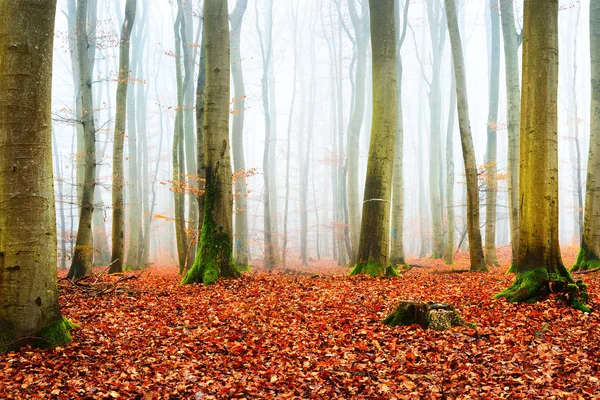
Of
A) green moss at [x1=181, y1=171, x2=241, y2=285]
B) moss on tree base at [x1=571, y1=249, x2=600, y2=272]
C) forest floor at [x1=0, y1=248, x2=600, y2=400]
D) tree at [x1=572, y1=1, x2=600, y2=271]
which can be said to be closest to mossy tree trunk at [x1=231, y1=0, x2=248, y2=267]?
green moss at [x1=181, y1=171, x2=241, y2=285]

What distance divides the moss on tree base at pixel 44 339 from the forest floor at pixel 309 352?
0.39ft

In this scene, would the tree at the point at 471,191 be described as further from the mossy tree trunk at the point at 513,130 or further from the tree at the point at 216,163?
the tree at the point at 216,163

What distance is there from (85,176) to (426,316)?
10.0m

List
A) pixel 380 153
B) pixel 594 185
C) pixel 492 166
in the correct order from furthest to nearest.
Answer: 1. pixel 492 166
2. pixel 380 153
3. pixel 594 185

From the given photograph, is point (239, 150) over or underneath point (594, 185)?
over

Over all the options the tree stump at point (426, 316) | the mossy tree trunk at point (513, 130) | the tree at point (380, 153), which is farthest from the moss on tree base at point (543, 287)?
the mossy tree trunk at point (513, 130)

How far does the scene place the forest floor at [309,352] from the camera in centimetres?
442

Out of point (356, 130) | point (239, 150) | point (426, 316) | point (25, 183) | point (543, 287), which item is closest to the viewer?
point (25, 183)

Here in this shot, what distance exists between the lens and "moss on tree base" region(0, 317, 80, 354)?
502 centimetres

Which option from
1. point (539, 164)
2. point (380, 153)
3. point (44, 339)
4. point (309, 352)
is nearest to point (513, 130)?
point (380, 153)

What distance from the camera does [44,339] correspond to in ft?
17.0

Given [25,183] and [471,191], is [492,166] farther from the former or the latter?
[25,183]

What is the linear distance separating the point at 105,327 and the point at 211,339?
1.60m

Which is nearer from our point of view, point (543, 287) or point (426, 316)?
point (426, 316)
